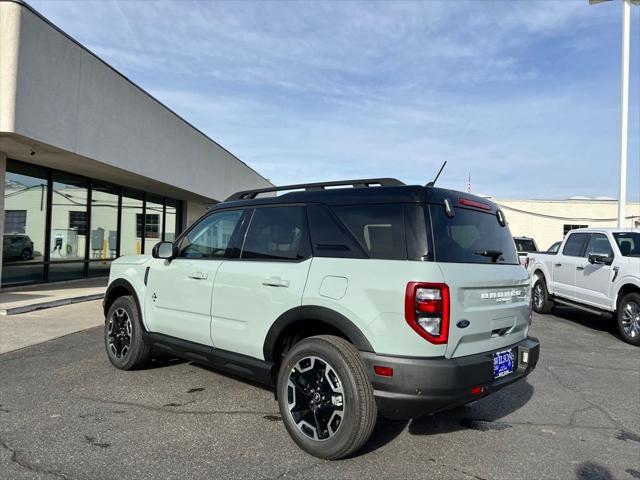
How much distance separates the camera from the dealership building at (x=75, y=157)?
8.56 metres

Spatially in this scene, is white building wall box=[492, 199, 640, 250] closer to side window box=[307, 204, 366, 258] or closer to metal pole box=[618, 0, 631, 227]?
metal pole box=[618, 0, 631, 227]

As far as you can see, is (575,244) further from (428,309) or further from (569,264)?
(428,309)

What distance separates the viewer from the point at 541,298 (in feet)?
34.8

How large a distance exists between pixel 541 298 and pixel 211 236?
870cm

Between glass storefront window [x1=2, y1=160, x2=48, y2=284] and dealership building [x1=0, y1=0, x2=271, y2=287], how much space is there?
0.08ft

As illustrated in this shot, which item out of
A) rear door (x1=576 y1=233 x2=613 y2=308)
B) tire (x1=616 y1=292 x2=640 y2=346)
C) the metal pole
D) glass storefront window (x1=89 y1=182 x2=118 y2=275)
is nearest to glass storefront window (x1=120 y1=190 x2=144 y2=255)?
glass storefront window (x1=89 y1=182 x2=118 y2=275)

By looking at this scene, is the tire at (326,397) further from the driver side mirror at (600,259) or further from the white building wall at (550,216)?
the white building wall at (550,216)

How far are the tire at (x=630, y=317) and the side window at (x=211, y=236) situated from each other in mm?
6644

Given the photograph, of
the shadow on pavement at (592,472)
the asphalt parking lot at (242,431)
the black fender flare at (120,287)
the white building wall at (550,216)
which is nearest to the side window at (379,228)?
the asphalt parking lot at (242,431)

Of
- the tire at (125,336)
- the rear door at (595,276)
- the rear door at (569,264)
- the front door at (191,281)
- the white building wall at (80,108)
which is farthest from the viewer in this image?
the rear door at (569,264)

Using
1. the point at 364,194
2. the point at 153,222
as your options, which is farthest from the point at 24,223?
the point at 364,194

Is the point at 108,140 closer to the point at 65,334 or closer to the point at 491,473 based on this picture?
the point at 65,334

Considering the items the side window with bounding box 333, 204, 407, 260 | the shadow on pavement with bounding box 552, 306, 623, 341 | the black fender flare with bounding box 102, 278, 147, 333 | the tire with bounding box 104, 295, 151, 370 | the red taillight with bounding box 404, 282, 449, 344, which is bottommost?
the shadow on pavement with bounding box 552, 306, 623, 341

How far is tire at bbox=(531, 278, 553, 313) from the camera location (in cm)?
1037
